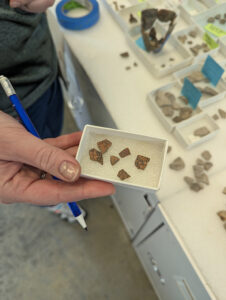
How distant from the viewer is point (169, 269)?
110 centimetres

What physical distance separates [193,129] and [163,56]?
41 centimetres

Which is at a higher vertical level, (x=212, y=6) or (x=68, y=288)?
(x=212, y=6)

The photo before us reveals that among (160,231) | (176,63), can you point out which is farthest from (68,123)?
(160,231)

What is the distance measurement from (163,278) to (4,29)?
51.3 inches

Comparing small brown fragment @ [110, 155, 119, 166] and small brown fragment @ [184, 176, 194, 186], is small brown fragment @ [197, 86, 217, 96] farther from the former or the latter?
small brown fragment @ [110, 155, 119, 166]

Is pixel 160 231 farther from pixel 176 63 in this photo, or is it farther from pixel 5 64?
pixel 5 64

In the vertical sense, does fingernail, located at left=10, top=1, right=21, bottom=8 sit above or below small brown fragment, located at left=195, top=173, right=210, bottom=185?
above

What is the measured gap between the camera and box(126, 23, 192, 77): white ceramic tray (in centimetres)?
107

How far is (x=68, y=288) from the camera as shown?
159cm

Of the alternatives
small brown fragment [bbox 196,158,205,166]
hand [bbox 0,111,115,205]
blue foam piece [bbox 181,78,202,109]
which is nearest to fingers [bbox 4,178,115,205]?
hand [bbox 0,111,115,205]

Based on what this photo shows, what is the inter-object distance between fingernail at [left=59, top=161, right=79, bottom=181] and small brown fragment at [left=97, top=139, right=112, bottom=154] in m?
0.14

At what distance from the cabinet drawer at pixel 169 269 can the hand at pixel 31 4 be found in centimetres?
90

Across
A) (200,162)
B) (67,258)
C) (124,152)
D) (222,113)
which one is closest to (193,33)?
(222,113)

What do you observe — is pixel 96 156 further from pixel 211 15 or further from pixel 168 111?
pixel 211 15
